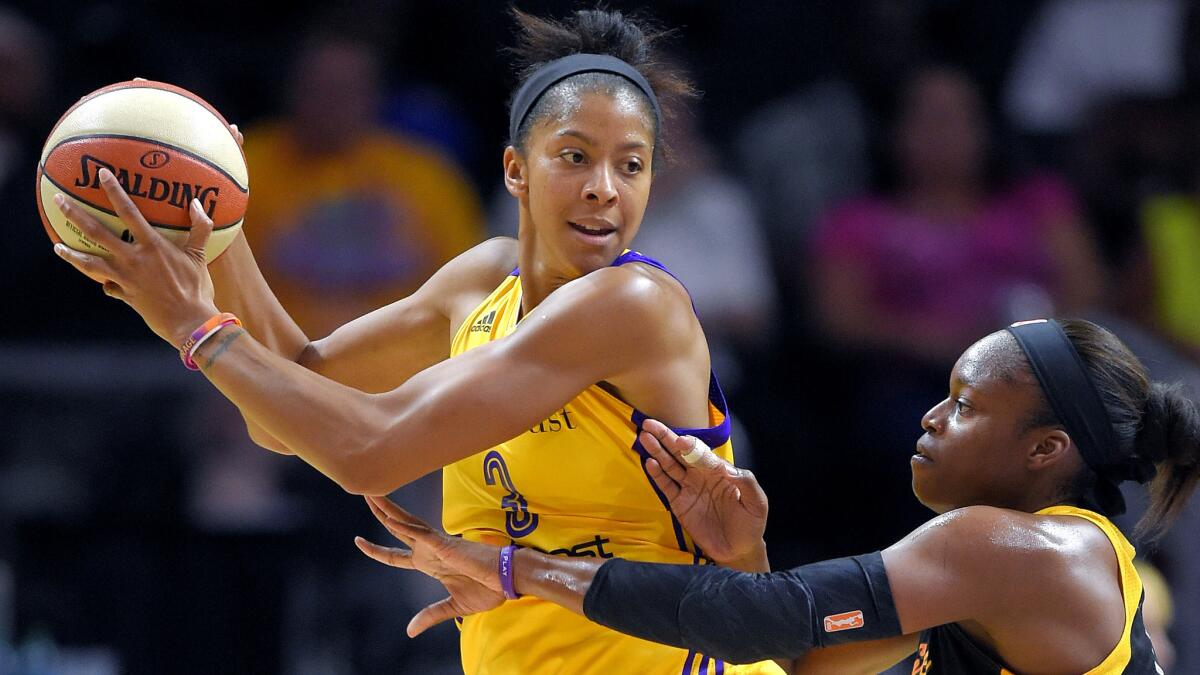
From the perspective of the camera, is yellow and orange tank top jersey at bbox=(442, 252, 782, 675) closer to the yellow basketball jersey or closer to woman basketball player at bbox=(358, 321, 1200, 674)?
woman basketball player at bbox=(358, 321, 1200, 674)

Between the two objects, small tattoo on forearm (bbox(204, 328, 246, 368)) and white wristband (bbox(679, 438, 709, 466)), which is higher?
small tattoo on forearm (bbox(204, 328, 246, 368))

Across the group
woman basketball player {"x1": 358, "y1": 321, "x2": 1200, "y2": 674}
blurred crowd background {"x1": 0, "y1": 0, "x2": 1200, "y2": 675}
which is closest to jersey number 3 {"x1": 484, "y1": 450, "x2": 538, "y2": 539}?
woman basketball player {"x1": 358, "y1": 321, "x2": 1200, "y2": 674}

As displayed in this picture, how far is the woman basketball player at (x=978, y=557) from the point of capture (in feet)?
10.2

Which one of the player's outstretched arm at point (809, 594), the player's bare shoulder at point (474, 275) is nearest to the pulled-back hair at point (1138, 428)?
the player's outstretched arm at point (809, 594)

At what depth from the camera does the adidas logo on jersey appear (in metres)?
3.53

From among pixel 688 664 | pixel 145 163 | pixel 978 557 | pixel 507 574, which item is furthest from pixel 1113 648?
pixel 145 163

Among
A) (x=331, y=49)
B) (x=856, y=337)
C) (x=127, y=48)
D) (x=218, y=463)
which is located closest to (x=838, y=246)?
(x=856, y=337)

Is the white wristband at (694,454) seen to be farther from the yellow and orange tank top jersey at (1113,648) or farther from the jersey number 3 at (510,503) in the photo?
the yellow and orange tank top jersey at (1113,648)

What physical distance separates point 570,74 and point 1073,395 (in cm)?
131

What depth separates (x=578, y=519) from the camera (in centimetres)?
330

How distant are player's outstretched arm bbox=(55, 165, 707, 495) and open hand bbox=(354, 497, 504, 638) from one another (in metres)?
0.26

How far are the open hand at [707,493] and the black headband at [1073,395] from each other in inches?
26.4

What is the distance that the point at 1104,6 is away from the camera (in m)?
7.85

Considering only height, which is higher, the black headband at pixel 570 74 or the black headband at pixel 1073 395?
the black headband at pixel 570 74
